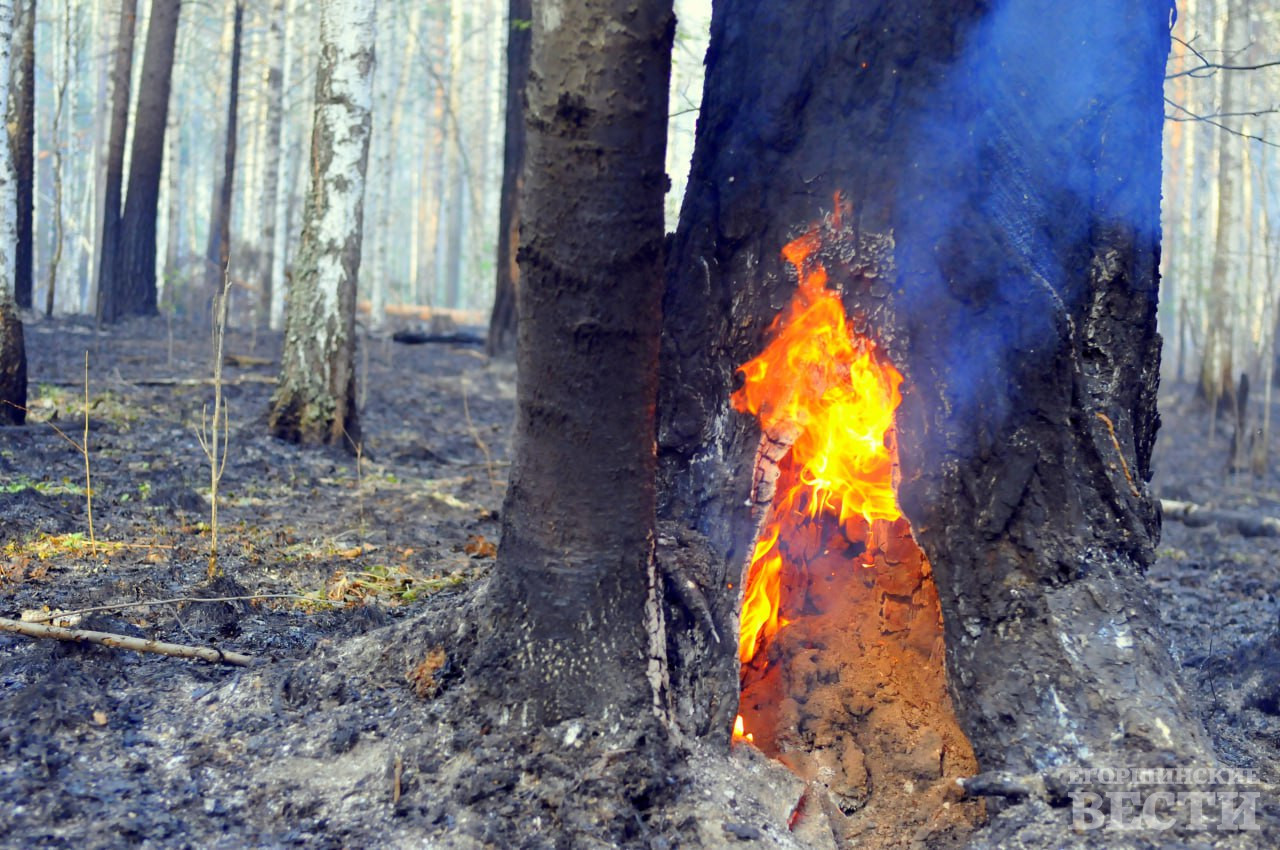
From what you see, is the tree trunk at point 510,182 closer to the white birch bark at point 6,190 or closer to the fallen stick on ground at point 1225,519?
the white birch bark at point 6,190

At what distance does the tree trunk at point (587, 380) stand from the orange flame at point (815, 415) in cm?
68

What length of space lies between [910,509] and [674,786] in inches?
48.8

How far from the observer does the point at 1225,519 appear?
333 inches

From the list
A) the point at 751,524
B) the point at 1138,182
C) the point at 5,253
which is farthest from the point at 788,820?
the point at 5,253

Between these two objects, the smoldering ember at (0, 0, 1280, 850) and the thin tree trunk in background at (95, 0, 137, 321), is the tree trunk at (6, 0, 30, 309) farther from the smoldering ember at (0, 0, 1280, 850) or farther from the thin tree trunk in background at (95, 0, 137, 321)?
the smoldering ember at (0, 0, 1280, 850)

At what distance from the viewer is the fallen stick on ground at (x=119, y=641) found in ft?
12.0

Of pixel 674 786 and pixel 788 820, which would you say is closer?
pixel 674 786

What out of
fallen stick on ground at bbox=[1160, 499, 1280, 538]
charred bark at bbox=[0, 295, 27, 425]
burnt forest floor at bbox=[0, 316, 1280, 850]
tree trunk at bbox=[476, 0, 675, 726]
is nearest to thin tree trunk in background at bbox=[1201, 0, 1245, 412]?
fallen stick on ground at bbox=[1160, 499, 1280, 538]

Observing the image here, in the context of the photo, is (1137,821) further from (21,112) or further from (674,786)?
(21,112)

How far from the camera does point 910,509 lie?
3598 millimetres

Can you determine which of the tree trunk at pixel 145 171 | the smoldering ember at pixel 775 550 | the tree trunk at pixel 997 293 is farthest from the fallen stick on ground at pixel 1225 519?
the tree trunk at pixel 145 171

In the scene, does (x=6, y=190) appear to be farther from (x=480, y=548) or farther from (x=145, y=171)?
(x=145, y=171)

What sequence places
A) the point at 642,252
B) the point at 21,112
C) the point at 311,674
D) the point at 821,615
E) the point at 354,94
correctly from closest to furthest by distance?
the point at 642,252
the point at 311,674
the point at 821,615
the point at 354,94
the point at 21,112

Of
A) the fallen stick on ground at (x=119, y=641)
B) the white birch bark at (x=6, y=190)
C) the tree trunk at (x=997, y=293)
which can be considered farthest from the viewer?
the white birch bark at (x=6, y=190)
